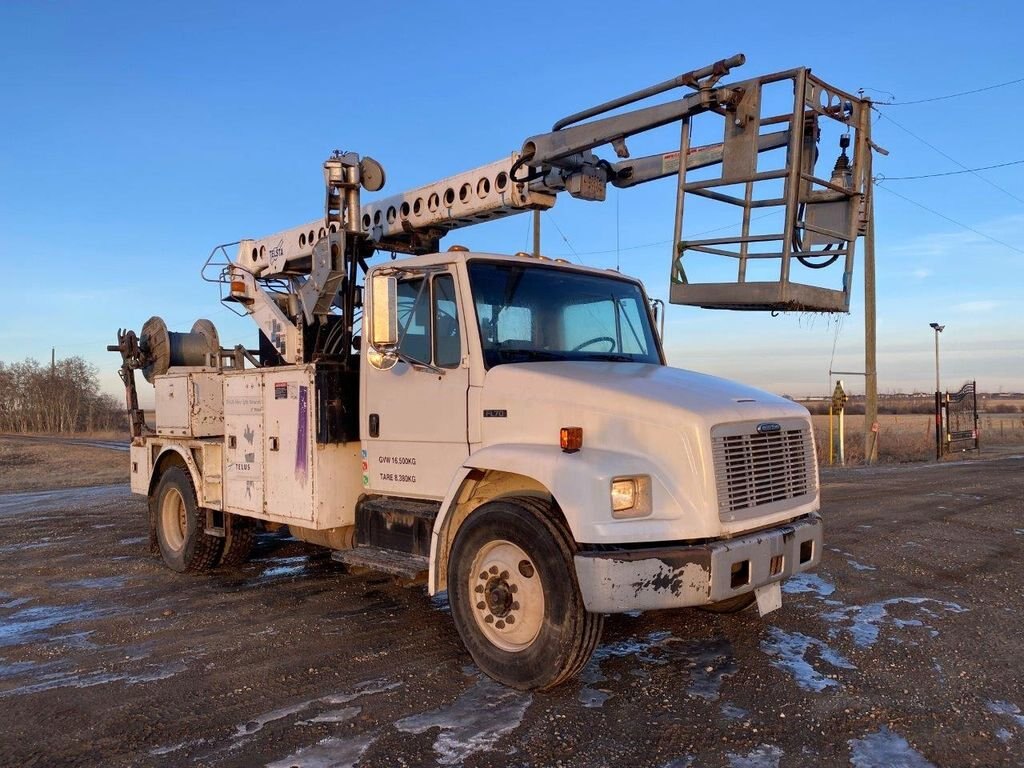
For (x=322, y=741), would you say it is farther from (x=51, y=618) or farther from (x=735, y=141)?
(x=735, y=141)

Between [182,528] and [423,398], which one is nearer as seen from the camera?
[423,398]

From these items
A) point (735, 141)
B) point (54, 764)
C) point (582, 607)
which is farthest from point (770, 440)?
point (54, 764)

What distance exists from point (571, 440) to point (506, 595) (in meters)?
0.99

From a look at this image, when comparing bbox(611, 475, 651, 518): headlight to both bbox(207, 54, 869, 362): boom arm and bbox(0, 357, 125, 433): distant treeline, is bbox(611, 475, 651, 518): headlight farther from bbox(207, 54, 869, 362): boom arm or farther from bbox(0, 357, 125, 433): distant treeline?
bbox(0, 357, 125, 433): distant treeline

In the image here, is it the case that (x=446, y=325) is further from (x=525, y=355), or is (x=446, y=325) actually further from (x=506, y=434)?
(x=506, y=434)

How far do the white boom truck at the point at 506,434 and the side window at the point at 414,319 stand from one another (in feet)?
0.05

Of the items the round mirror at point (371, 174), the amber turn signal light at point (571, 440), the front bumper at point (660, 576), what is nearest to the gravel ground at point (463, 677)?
the front bumper at point (660, 576)

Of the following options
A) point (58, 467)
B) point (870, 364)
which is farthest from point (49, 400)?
point (870, 364)

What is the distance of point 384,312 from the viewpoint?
201 inches

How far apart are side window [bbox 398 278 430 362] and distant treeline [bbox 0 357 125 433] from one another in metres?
69.9

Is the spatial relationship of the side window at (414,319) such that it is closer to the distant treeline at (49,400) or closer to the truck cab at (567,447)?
the truck cab at (567,447)

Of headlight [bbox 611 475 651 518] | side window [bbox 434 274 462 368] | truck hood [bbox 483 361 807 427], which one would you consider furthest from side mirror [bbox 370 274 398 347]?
headlight [bbox 611 475 651 518]

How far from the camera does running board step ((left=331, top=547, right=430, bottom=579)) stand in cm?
547

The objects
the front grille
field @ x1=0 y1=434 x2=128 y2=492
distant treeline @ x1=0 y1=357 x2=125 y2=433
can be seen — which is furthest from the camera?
distant treeline @ x1=0 y1=357 x2=125 y2=433
